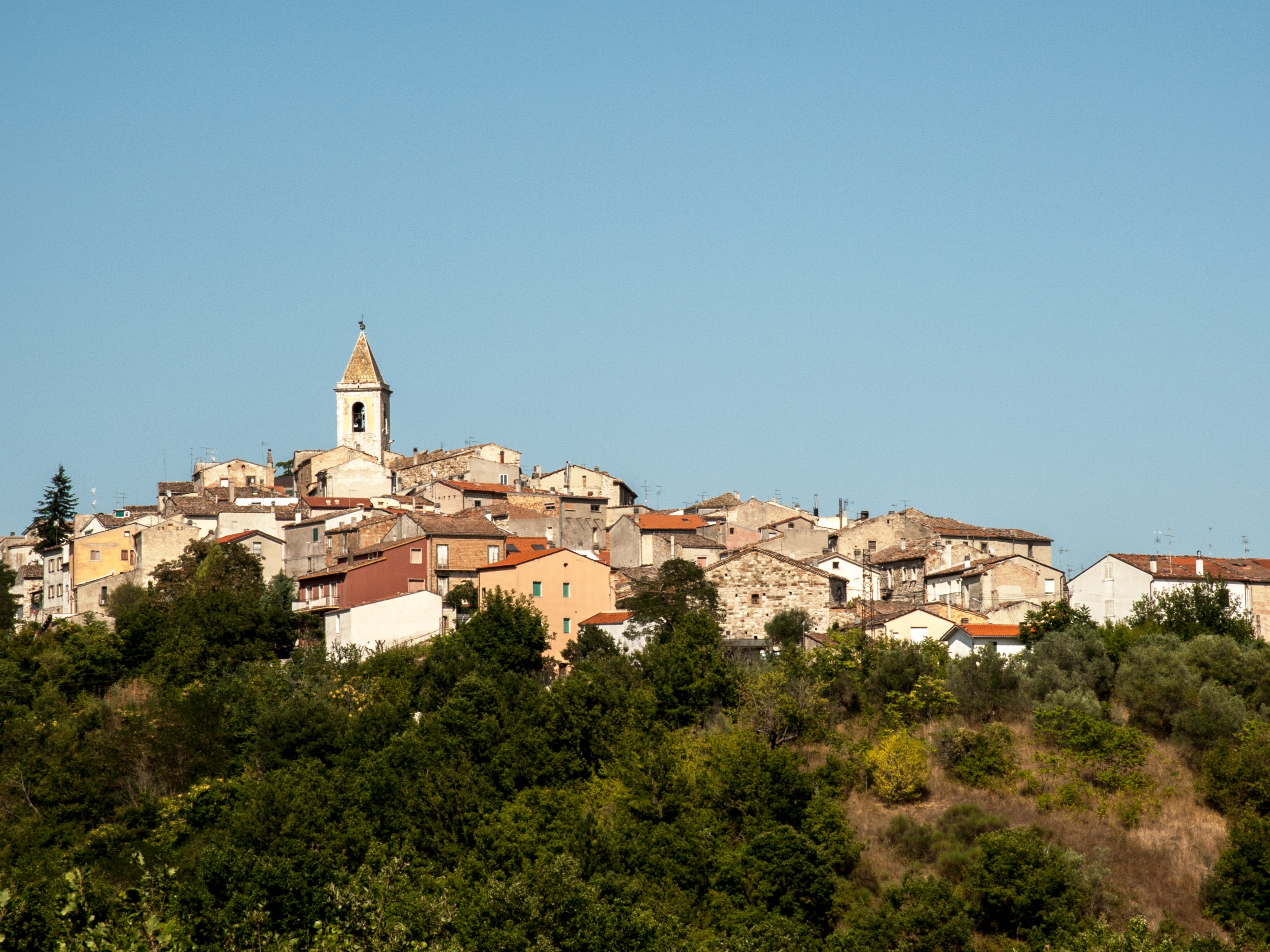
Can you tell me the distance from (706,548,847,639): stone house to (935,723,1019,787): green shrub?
1165cm

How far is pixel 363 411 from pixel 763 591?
118 ft

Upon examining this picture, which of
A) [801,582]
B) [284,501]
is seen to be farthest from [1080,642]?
[284,501]

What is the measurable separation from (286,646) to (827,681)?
61.3 feet

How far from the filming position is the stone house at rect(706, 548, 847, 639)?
48469 millimetres

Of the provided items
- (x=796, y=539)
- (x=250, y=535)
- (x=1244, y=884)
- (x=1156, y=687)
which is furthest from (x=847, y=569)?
(x=1244, y=884)

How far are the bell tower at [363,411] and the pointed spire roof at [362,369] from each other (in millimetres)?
20

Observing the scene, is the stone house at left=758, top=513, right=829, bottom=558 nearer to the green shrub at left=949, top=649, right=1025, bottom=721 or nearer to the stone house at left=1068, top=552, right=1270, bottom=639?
the stone house at left=1068, top=552, right=1270, bottom=639

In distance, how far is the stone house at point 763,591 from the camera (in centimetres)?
4847

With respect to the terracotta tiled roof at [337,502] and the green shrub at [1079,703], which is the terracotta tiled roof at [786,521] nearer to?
the terracotta tiled roof at [337,502]

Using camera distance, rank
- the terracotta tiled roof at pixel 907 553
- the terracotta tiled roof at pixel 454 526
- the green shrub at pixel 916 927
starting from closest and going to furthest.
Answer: the green shrub at pixel 916 927 < the terracotta tiled roof at pixel 454 526 < the terracotta tiled roof at pixel 907 553

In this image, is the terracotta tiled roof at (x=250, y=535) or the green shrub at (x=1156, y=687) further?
the terracotta tiled roof at (x=250, y=535)

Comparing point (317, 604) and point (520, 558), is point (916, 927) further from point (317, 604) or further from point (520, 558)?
point (317, 604)

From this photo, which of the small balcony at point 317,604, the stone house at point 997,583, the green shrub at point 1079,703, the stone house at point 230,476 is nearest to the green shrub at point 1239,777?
the green shrub at point 1079,703

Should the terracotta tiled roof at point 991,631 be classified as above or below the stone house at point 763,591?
below
